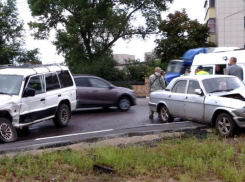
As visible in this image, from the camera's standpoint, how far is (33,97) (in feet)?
35.3

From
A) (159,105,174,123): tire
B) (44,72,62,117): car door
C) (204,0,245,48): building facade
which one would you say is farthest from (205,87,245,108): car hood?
(204,0,245,48): building facade

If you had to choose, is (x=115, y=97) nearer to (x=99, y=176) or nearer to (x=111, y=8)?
(x=99, y=176)

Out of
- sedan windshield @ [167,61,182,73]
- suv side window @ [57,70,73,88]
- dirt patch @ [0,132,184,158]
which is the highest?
sedan windshield @ [167,61,182,73]

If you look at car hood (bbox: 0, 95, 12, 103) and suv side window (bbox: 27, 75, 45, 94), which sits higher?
suv side window (bbox: 27, 75, 45, 94)

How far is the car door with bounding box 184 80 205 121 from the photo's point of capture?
403 inches

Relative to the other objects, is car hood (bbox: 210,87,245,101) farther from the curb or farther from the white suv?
the white suv

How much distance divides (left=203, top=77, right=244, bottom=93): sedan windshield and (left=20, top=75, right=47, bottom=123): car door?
4571 mm

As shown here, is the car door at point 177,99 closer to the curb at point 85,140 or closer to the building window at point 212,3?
the curb at point 85,140

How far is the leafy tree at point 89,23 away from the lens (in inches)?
1292

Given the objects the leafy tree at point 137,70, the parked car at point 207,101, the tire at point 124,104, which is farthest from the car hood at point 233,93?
the leafy tree at point 137,70

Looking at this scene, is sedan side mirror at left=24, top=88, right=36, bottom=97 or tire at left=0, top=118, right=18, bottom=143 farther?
sedan side mirror at left=24, top=88, right=36, bottom=97

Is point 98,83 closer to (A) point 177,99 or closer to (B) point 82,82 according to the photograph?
(B) point 82,82

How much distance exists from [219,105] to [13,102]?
Answer: 517cm

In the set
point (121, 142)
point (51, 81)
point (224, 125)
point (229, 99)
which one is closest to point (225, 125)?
point (224, 125)
